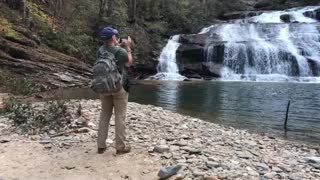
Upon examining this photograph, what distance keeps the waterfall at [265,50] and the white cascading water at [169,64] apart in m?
3.00

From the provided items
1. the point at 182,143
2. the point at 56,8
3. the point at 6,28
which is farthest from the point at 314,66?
the point at 182,143

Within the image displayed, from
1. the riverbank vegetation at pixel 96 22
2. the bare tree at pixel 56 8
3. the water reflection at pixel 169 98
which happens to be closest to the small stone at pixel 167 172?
the water reflection at pixel 169 98

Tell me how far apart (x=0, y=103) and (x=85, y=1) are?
27.0 m

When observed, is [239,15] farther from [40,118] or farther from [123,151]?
[123,151]

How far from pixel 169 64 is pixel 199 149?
3105cm

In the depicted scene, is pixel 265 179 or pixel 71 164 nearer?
pixel 265 179

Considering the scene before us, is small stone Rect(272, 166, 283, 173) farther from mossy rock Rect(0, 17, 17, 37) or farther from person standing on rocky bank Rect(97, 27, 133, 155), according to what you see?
mossy rock Rect(0, 17, 17, 37)

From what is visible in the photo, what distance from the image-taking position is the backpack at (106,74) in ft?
23.6

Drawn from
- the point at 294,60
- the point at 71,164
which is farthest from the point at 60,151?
the point at 294,60

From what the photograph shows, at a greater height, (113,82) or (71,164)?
(113,82)

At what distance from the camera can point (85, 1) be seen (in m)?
39.0

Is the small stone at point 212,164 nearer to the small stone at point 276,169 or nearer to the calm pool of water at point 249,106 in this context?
the small stone at point 276,169

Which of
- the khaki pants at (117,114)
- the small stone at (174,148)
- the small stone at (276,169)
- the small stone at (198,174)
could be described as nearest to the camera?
the small stone at (198,174)

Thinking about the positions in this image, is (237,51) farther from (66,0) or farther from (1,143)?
(1,143)
